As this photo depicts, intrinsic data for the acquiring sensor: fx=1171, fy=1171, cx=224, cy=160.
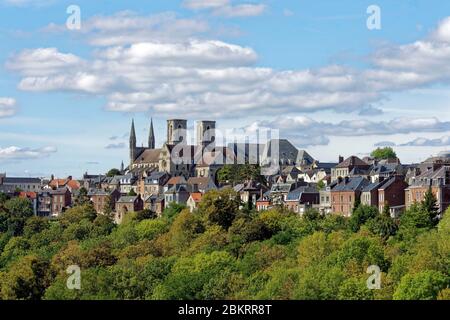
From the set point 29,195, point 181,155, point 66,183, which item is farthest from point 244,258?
point 66,183

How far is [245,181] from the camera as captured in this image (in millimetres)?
95062

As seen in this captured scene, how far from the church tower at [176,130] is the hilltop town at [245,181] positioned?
0.43 feet

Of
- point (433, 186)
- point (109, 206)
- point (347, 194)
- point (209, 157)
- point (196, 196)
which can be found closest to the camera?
point (433, 186)

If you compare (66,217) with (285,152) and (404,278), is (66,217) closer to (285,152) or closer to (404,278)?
(285,152)

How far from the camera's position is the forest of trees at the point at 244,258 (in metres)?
46.2

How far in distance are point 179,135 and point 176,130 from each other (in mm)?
925

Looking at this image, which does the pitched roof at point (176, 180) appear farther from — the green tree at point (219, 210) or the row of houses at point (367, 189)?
the green tree at point (219, 210)

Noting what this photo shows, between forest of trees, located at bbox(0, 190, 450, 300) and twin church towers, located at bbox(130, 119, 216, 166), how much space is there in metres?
59.2

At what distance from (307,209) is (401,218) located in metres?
15.4

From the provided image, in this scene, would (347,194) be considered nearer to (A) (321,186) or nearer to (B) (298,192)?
(B) (298,192)

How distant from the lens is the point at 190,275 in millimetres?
53844

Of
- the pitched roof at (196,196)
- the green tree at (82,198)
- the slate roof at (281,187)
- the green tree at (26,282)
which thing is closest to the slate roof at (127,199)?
the green tree at (82,198)

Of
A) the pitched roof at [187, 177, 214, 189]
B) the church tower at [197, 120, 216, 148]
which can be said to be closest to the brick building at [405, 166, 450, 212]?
the pitched roof at [187, 177, 214, 189]
